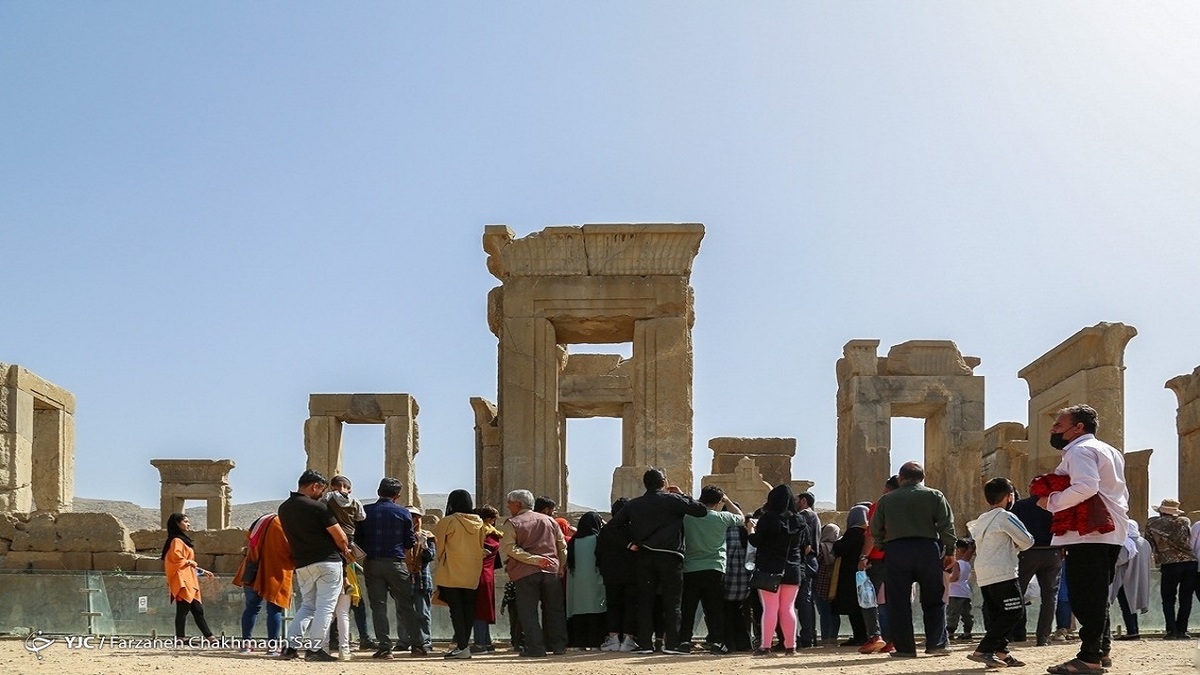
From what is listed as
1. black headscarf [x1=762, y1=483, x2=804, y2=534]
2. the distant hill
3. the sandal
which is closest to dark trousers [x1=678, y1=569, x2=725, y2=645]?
black headscarf [x1=762, y1=483, x2=804, y2=534]

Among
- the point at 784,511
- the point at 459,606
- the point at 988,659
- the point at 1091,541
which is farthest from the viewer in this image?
the point at 459,606

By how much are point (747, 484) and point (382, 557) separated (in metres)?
17.4

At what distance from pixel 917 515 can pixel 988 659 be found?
1.20 meters

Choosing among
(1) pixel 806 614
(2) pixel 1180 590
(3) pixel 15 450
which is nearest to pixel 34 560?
(3) pixel 15 450

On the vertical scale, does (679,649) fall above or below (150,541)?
below

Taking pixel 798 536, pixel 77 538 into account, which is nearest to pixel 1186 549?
pixel 798 536

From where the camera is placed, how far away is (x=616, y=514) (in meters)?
10.7

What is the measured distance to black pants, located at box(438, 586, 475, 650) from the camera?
10.7 meters

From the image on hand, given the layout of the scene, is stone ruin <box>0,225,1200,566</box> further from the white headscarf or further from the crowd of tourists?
the white headscarf

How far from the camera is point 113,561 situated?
590 inches

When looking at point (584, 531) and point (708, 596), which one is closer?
point (708, 596)

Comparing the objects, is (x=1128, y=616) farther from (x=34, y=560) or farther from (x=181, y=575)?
(x=34, y=560)

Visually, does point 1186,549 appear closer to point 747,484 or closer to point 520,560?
point 520,560

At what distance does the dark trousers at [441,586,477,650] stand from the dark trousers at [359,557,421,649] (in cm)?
25
